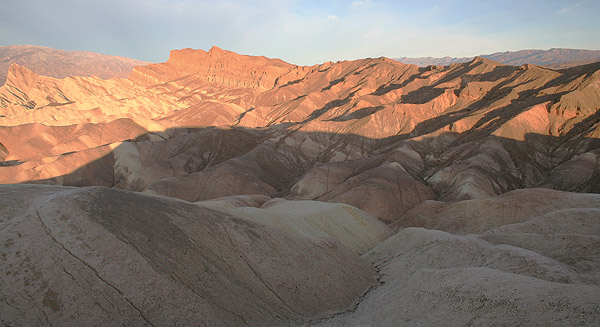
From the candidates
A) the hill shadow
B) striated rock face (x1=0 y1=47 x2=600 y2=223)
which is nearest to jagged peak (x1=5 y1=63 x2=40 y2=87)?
striated rock face (x1=0 y1=47 x2=600 y2=223)

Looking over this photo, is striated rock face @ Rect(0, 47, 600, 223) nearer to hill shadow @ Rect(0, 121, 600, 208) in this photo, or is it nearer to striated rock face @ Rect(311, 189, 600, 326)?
hill shadow @ Rect(0, 121, 600, 208)

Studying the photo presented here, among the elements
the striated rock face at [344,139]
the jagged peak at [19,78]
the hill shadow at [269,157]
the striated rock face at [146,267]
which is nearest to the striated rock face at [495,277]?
the striated rock face at [146,267]

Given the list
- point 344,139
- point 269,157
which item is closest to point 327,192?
point 269,157

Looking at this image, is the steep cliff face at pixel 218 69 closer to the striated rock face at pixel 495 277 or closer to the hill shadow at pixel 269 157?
the hill shadow at pixel 269 157

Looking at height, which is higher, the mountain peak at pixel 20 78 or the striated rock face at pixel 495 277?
the mountain peak at pixel 20 78

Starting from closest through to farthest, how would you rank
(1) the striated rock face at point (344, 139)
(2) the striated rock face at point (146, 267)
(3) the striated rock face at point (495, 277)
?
(2) the striated rock face at point (146, 267)
(3) the striated rock face at point (495, 277)
(1) the striated rock face at point (344, 139)

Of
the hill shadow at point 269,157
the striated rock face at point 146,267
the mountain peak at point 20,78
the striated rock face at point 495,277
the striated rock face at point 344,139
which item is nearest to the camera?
the striated rock face at point 146,267

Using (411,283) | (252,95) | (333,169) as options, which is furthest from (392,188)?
(252,95)
